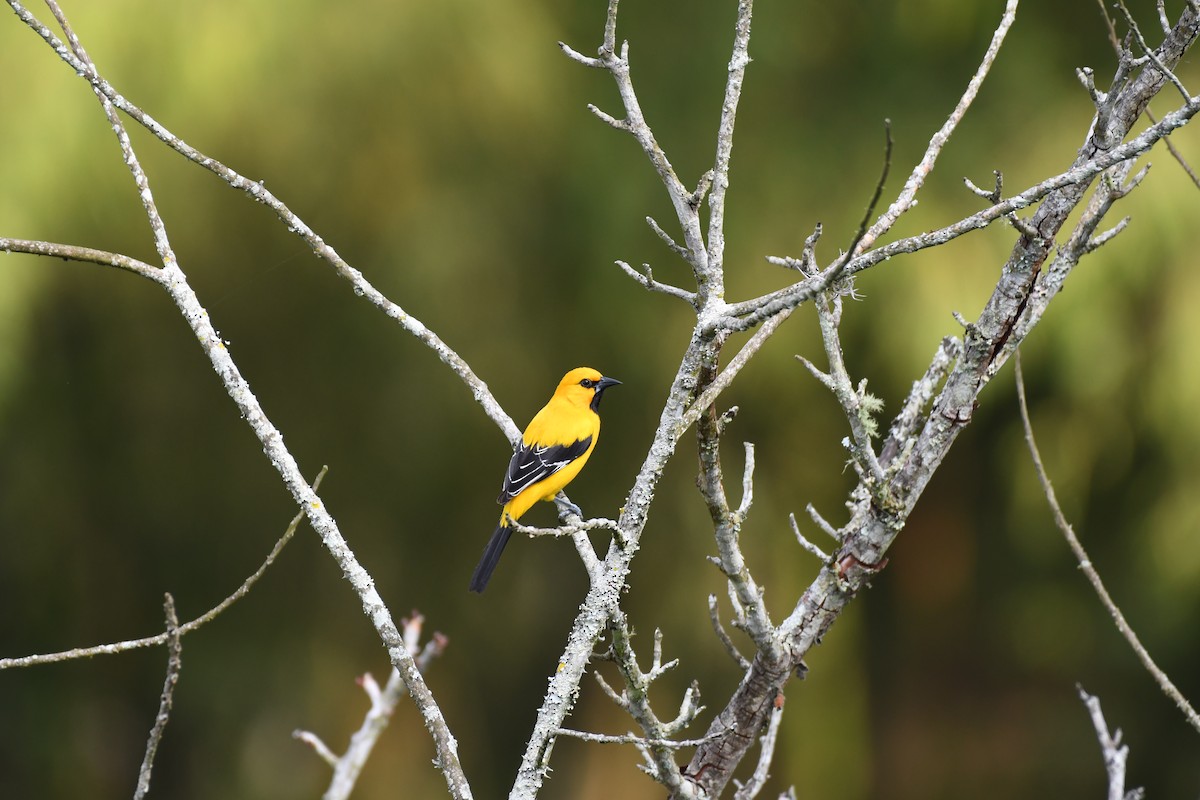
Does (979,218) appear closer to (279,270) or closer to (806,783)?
(279,270)

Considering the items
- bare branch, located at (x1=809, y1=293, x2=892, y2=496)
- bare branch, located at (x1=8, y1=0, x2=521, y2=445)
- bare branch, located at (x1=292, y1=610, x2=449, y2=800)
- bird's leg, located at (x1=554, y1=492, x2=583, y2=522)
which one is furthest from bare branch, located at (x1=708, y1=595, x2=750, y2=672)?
→ bird's leg, located at (x1=554, y1=492, x2=583, y2=522)

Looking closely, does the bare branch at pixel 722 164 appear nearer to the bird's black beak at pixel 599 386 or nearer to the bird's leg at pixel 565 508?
the bird's leg at pixel 565 508

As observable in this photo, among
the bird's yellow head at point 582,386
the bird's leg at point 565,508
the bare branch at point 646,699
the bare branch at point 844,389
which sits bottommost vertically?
the bare branch at point 646,699

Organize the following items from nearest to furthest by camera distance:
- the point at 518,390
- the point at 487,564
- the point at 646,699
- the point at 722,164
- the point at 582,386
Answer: the point at 722,164
the point at 646,699
the point at 487,564
the point at 582,386
the point at 518,390

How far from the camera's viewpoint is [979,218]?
1.00 m

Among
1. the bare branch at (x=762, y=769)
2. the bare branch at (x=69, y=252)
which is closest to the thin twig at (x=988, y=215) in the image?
the bare branch at (x=69, y=252)

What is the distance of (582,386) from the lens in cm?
268

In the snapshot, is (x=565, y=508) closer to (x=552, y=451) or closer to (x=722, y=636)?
(x=552, y=451)

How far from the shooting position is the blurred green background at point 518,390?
3.68 meters

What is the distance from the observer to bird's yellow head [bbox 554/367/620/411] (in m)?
2.66

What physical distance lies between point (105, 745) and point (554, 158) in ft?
10.2

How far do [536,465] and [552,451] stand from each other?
0.07 metres

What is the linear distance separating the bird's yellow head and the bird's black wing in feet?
0.59

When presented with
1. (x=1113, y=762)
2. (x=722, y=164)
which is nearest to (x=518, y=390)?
(x=1113, y=762)
